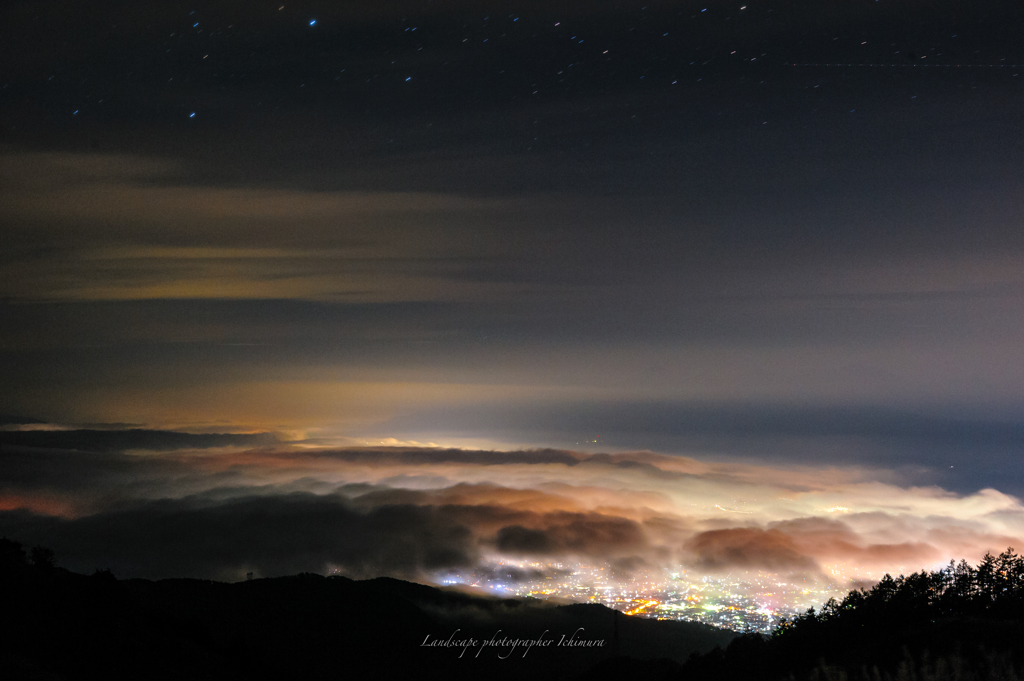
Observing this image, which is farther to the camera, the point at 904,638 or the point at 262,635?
the point at 262,635

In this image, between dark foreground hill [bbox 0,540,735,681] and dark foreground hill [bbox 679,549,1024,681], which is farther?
dark foreground hill [bbox 0,540,735,681]

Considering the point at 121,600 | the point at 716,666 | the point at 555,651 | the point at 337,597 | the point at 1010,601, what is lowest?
the point at 555,651

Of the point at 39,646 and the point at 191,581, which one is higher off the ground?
the point at 39,646

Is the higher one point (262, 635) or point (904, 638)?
point (904, 638)

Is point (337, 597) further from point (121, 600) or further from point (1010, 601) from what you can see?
point (1010, 601)

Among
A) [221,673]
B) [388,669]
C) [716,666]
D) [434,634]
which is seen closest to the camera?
[221,673]

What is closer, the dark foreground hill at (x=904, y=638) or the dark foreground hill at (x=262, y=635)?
the dark foreground hill at (x=904, y=638)

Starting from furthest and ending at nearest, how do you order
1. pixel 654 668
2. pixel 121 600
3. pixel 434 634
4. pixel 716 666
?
pixel 434 634 < pixel 654 668 < pixel 716 666 < pixel 121 600

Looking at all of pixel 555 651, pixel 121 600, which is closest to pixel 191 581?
pixel 555 651
